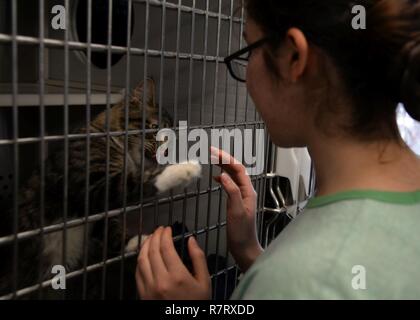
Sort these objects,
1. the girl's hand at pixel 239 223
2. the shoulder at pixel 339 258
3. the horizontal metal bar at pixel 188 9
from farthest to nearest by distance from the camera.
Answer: the girl's hand at pixel 239 223 → the horizontal metal bar at pixel 188 9 → the shoulder at pixel 339 258

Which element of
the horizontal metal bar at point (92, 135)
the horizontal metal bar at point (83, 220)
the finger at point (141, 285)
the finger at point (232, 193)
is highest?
the horizontal metal bar at point (92, 135)

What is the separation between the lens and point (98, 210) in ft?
2.29

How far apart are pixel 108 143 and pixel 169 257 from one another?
19cm

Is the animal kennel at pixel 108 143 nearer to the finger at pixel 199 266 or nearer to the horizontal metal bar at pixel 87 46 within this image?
the horizontal metal bar at pixel 87 46

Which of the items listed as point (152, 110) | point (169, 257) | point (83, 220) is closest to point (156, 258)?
point (169, 257)

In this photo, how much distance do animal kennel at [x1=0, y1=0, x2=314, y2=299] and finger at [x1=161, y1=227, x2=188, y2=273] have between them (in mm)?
107

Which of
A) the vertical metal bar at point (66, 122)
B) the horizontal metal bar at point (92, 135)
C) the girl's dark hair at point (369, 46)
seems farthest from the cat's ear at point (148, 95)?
the girl's dark hair at point (369, 46)

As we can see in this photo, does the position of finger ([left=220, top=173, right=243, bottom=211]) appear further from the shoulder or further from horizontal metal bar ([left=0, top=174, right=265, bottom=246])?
the shoulder

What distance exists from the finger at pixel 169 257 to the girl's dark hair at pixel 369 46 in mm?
260

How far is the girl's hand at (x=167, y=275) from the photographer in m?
0.54

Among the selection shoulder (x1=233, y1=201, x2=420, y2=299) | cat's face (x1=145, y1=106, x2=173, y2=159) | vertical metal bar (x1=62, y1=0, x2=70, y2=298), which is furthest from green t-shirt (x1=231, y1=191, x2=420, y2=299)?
cat's face (x1=145, y1=106, x2=173, y2=159)

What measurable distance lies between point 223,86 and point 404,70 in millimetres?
510

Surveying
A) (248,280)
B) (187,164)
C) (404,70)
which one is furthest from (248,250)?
(404,70)
